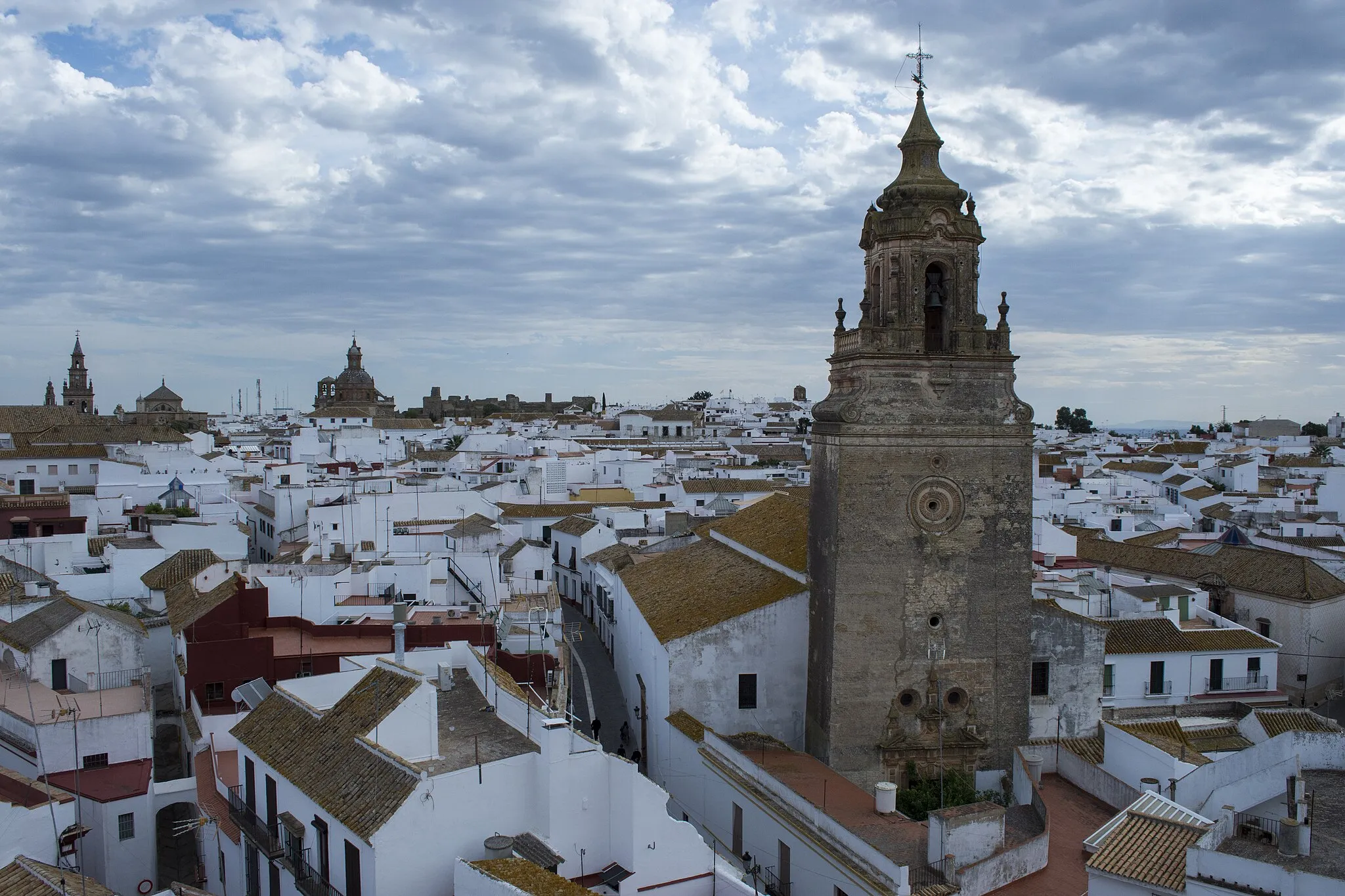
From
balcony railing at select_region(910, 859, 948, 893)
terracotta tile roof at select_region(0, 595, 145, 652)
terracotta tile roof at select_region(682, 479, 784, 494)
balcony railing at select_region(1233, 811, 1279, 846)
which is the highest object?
terracotta tile roof at select_region(682, 479, 784, 494)

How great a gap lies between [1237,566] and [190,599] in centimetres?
3138

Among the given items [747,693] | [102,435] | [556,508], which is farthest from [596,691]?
[102,435]

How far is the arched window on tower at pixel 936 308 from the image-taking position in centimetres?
2084

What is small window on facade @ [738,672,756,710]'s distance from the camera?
22.2 meters

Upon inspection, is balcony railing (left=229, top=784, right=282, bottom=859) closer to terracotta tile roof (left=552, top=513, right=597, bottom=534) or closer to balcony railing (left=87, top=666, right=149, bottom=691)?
balcony railing (left=87, top=666, right=149, bottom=691)

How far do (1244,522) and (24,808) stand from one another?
47703 mm

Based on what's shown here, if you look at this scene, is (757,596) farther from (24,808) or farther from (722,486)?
(722,486)

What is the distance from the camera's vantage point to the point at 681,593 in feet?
83.1

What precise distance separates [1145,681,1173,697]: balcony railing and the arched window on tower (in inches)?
485

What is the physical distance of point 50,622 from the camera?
22125 millimetres

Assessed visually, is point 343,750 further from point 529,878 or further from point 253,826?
point 529,878

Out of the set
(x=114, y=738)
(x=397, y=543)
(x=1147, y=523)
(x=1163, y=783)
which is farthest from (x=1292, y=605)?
(x=114, y=738)

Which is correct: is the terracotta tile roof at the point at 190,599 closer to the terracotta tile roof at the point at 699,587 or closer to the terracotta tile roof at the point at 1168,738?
the terracotta tile roof at the point at 699,587

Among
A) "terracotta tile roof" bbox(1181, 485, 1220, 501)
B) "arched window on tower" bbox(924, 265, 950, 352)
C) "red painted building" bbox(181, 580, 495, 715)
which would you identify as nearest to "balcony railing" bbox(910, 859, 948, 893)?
"red painted building" bbox(181, 580, 495, 715)
